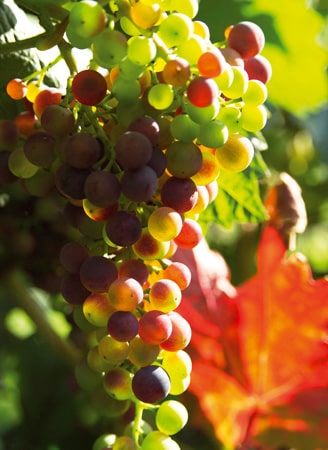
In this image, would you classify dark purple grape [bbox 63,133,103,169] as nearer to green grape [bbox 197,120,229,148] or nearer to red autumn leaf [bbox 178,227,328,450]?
green grape [bbox 197,120,229,148]

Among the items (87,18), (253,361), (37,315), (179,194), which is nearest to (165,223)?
(179,194)

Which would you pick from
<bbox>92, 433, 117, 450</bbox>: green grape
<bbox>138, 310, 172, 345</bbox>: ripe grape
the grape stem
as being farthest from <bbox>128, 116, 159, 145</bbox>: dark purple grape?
the grape stem

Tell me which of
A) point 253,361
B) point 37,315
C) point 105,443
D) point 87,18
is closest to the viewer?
point 87,18

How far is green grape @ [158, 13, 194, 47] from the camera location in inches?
16.8

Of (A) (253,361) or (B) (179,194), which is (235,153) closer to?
(B) (179,194)

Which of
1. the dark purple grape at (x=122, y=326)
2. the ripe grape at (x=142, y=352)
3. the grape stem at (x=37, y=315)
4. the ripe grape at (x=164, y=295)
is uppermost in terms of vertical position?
the ripe grape at (x=164, y=295)

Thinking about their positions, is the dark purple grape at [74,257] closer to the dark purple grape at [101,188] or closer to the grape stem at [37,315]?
the dark purple grape at [101,188]

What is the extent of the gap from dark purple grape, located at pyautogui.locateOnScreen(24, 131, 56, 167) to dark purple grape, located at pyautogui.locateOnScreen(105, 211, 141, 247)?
0.06 m

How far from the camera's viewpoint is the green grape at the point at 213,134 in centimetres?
44

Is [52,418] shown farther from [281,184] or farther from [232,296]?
[281,184]

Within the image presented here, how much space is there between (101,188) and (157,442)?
0.17 m

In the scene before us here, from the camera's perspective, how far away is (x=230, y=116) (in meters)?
0.46

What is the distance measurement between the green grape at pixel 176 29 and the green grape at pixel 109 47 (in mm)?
25

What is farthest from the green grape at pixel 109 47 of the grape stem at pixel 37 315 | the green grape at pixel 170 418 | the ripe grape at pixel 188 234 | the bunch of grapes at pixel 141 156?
the grape stem at pixel 37 315
